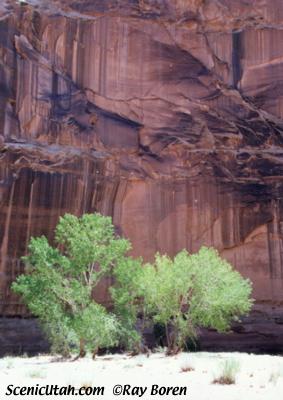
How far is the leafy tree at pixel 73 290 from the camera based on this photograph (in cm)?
1517

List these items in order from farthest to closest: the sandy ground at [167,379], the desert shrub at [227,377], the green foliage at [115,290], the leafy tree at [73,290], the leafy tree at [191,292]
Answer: the leafy tree at [191,292]
the green foliage at [115,290]
the leafy tree at [73,290]
the desert shrub at [227,377]
the sandy ground at [167,379]

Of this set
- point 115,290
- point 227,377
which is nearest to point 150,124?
point 115,290

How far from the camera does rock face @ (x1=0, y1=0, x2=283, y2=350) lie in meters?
24.0

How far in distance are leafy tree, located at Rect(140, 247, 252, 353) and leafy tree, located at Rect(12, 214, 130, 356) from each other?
1447 millimetres

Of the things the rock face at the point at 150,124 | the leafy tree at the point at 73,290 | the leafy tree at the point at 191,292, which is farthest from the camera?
the rock face at the point at 150,124

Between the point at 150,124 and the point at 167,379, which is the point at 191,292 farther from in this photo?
the point at 150,124

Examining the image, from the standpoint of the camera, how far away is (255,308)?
25000 millimetres

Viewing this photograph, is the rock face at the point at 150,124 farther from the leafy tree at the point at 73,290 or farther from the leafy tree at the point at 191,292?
the leafy tree at the point at 191,292

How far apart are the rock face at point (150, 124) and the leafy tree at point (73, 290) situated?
23.0ft

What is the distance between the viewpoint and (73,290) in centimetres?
1561

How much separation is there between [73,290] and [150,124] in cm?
1253

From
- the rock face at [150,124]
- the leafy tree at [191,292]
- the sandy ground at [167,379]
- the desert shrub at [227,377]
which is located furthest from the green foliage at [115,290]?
the rock face at [150,124]

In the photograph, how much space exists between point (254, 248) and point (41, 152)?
10825mm

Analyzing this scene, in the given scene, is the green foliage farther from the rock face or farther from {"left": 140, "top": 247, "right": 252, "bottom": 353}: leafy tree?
the rock face
